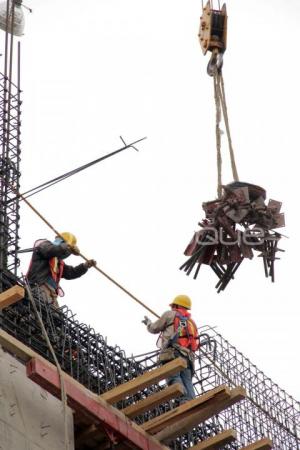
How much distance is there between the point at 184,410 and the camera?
2275 centimetres

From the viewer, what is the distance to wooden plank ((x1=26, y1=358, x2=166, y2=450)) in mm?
20952

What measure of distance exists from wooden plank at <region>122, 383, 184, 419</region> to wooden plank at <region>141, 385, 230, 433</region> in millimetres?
363

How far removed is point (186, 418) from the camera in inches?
906

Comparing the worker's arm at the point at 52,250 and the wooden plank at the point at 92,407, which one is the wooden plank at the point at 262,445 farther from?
the worker's arm at the point at 52,250

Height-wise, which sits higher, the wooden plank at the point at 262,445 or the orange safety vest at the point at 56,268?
the orange safety vest at the point at 56,268

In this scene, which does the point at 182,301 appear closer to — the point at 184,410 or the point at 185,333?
the point at 185,333

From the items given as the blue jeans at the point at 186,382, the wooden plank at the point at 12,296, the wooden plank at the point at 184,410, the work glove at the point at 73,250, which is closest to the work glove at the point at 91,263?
the work glove at the point at 73,250

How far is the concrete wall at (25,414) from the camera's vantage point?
67.6 ft

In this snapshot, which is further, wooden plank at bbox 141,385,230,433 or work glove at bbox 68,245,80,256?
work glove at bbox 68,245,80,256

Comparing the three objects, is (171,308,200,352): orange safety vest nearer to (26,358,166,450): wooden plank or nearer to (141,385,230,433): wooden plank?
(141,385,230,433): wooden plank

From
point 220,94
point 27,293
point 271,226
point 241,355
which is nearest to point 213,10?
point 220,94

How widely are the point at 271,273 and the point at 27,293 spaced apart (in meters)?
3.76

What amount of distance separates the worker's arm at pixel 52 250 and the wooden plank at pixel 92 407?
4.08 meters

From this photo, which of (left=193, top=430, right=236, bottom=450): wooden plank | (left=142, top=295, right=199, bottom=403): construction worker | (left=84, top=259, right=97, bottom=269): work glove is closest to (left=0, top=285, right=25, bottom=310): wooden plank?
(left=193, top=430, right=236, bottom=450): wooden plank
